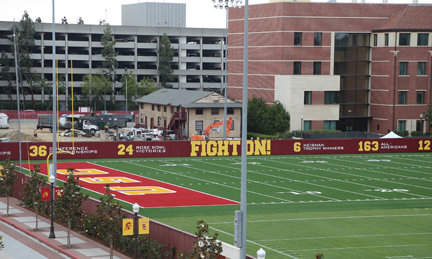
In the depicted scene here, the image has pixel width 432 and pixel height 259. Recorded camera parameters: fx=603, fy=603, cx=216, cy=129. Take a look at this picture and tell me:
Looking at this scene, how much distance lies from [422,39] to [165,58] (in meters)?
59.0

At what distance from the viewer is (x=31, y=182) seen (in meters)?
29.9

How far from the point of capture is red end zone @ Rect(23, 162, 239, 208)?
36.2m

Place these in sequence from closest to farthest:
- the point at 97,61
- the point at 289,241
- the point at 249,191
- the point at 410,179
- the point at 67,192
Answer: the point at 67,192 < the point at 289,241 < the point at 249,191 < the point at 410,179 < the point at 97,61

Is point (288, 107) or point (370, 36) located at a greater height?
point (370, 36)

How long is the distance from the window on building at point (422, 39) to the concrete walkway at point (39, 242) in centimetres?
6308

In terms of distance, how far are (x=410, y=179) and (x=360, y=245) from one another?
22640 mm

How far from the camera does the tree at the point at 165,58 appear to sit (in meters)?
125

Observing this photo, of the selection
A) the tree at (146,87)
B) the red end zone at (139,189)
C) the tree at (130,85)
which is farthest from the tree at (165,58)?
the red end zone at (139,189)

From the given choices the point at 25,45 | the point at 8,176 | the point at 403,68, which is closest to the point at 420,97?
the point at 403,68

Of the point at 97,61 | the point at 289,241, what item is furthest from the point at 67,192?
the point at 97,61

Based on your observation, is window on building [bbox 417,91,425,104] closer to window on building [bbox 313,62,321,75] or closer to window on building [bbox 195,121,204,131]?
window on building [bbox 313,62,321,75]

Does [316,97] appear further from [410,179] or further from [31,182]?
[31,182]

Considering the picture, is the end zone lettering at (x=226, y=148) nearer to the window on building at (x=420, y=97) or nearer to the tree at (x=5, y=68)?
the window on building at (x=420, y=97)

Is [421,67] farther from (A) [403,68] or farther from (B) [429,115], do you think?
(B) [429,115]
